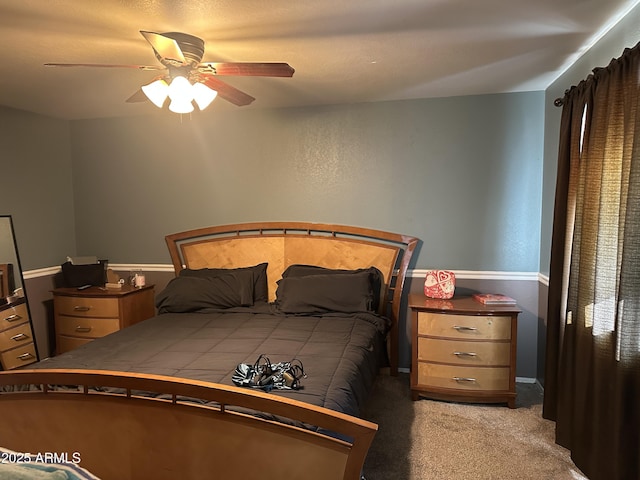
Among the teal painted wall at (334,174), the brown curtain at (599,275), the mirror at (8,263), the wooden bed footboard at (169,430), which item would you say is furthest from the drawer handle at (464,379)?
the mirror at (8,263)

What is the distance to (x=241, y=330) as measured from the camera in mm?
2926

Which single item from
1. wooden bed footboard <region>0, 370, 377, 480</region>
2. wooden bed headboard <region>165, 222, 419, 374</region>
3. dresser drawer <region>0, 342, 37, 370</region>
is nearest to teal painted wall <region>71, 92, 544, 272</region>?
wooden bed headboard <region>165, 222, 419, 374</region>

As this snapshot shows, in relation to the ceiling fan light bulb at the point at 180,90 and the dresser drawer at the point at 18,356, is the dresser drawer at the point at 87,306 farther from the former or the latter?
the ceiling fan light bulb at the point at 180,90

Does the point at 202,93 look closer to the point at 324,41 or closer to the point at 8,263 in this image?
the point at 324,41

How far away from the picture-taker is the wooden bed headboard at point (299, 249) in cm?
364

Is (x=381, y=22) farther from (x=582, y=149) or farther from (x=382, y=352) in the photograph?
(x=382, y=352)

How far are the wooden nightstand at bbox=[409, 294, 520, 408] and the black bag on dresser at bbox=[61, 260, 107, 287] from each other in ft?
9.27

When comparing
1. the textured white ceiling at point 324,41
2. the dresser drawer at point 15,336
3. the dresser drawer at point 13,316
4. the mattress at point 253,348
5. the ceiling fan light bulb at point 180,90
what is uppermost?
the textured white ceiling at point 324,41

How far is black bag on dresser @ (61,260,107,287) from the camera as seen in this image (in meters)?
3.96

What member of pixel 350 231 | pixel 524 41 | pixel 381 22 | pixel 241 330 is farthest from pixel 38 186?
pixel 524 41

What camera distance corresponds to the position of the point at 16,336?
11.9 ft

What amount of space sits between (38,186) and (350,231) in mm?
2815

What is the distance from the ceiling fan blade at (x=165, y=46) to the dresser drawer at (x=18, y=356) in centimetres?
288

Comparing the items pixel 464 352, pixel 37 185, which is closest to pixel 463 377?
pixel 464 352
